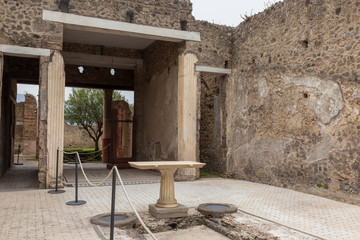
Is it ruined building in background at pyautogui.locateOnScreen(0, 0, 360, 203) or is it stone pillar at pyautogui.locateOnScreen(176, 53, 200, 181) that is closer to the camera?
ruined building in background at pyautogui.locateOnScreen(0, 0, 360, 203)

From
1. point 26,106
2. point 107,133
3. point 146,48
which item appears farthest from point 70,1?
point 26,106

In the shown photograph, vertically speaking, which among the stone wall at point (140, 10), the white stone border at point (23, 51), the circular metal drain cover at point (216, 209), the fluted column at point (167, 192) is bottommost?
Result: the circular metal drain cover at point (216, 209)

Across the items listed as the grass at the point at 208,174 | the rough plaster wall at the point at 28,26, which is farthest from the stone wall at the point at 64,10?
the grass at the point at 208,174

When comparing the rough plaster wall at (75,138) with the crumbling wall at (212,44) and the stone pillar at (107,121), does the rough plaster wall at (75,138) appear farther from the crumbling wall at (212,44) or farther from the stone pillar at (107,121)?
the crumbling wall at (212,44)

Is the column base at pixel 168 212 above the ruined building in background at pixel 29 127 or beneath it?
beneath

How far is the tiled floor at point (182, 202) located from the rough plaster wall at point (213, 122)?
211cm

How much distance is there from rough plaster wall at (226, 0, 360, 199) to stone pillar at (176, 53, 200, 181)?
1.19m

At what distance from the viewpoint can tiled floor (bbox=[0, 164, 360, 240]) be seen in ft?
13.8

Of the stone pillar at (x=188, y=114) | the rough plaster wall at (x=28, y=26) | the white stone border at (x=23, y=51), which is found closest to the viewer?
the white stone border at (x=23, y=51)

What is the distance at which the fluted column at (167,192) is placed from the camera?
512 centimetres

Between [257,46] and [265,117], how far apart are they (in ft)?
6.38

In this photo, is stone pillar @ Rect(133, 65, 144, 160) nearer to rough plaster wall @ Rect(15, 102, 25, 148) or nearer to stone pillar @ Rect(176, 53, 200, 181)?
stone pillar @ Rect(176, 53, 200, 181)

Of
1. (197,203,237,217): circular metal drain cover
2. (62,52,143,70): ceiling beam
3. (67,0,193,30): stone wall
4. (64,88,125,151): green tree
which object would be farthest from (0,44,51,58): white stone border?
(64,88,125,151): green tree

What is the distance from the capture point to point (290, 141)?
24.1 ft
